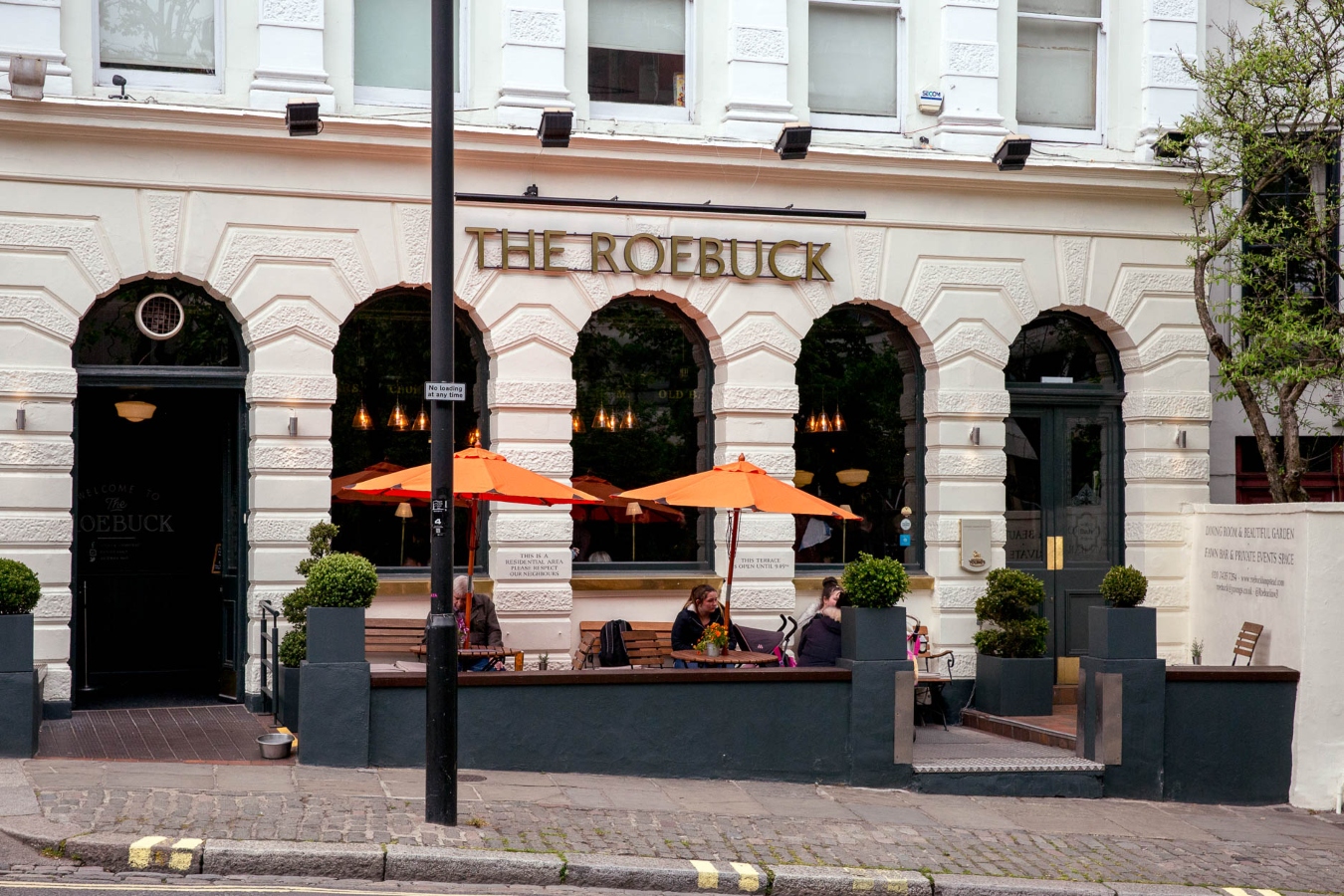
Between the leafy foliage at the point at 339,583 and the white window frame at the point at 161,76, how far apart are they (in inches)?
225

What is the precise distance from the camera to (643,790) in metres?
11.3

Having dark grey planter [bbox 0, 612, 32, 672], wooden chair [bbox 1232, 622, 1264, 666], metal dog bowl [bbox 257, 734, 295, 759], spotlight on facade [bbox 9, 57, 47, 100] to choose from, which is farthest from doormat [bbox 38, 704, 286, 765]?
wooden chair [bbox 1232, 622, 1264, 666]

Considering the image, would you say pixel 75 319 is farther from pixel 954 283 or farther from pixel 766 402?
pixel 954 283

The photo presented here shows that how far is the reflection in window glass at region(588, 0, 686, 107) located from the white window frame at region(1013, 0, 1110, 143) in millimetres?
4058

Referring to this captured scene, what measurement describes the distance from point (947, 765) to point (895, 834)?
220 centimetres

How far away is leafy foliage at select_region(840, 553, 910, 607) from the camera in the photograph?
1221 centimetres

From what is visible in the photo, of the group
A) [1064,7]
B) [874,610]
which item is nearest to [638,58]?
[1064,7]

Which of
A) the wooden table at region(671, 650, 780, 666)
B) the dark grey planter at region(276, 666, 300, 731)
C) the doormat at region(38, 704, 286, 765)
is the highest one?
the wooden table at region(671, 650, 780, 666)

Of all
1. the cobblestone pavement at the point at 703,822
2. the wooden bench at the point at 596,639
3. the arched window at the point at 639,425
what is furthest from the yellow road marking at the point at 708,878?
the arched window at the point at 639,425

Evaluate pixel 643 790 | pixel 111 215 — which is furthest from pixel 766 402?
pixel 111 215

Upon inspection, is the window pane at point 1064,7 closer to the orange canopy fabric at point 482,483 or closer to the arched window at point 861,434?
the arched window at point 861,434

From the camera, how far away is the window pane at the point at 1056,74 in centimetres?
1678

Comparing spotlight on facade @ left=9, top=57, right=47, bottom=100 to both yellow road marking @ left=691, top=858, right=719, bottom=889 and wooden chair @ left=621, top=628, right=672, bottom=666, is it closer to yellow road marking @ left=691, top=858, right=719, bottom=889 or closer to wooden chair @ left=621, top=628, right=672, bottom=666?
wooden chair @ left=621, top=628, right=672, bottom=666

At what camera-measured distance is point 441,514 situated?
9570mm
